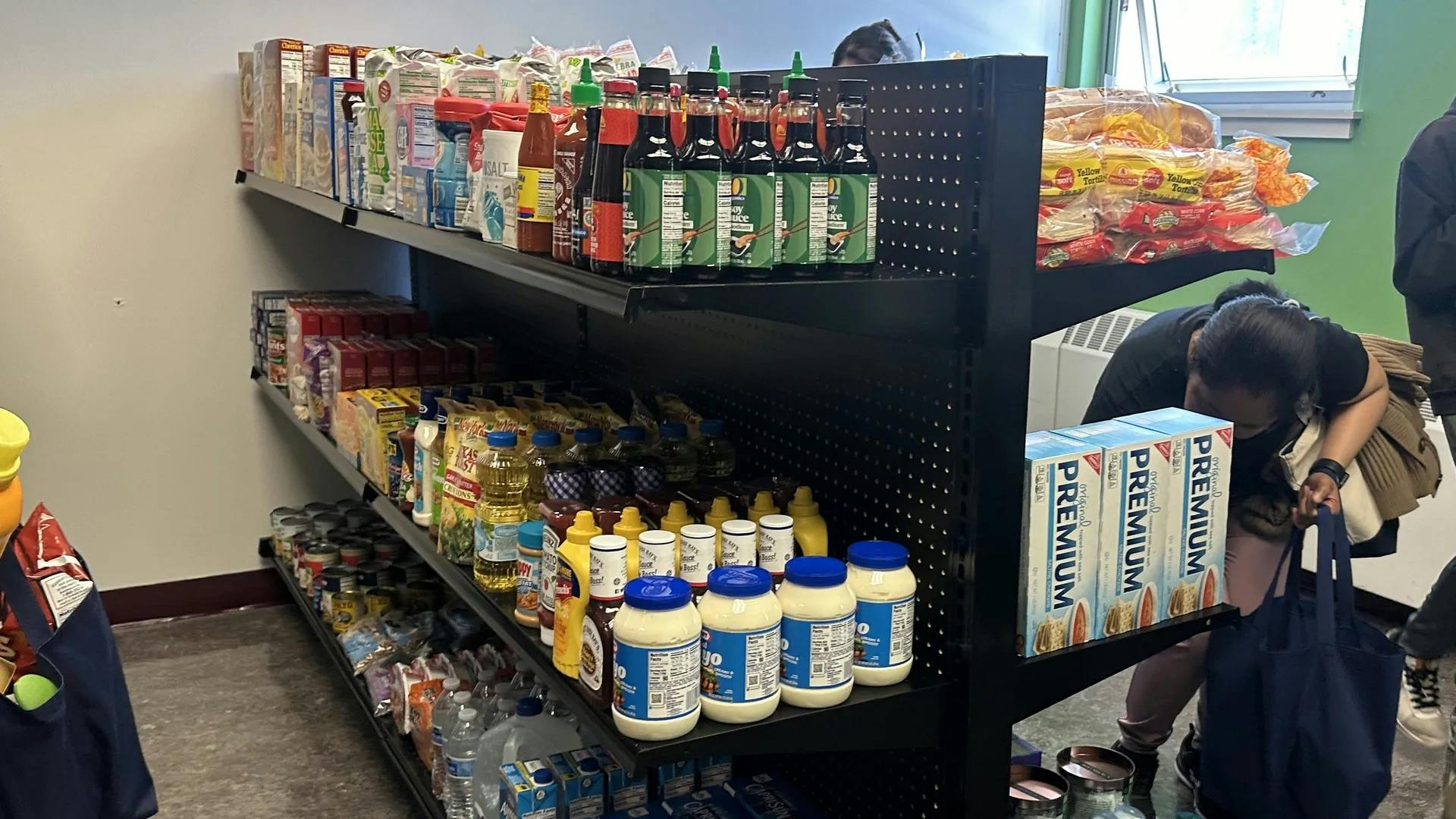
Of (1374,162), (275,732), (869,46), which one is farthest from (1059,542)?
(1374,162)

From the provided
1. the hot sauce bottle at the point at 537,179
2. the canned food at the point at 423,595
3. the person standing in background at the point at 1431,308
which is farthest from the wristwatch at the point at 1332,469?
the canned food at the point at 423,595

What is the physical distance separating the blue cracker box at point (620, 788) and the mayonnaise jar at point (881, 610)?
70 cm

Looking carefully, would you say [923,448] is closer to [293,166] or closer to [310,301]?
[293,166]

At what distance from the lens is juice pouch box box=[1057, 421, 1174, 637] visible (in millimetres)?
1851

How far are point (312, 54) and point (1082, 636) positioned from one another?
2.56 metres

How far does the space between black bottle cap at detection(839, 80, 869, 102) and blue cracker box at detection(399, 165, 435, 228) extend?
913mm

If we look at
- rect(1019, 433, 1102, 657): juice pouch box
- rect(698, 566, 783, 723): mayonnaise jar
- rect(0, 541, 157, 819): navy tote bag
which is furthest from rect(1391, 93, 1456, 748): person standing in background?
rect(0, 541, 157, 819): navy tote bag

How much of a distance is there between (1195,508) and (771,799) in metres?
0.89

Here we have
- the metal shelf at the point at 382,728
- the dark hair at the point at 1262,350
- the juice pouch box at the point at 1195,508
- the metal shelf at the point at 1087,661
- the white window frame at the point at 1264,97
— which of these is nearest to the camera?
the metal shelf at the point at 1087,661

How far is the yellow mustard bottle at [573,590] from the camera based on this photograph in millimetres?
1697

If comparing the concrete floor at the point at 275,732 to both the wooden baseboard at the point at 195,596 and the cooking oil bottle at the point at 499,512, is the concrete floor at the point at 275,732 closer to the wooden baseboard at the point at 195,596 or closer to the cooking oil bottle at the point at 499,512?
the wooden baseboard at the point at 195,596

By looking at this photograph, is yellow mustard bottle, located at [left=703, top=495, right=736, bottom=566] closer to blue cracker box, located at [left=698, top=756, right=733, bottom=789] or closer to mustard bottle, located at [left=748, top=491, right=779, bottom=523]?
mustard bottle, located at [left=748, top=491, right=779, bottom=523]

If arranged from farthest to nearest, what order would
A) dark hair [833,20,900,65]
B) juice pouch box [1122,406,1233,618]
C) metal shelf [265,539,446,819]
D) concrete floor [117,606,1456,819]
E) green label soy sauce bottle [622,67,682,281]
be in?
dark hair [833,20,900,65], concrete floor [117,606,1456,819], metal shelf [265,539,446,819], juice pouch box [1122,406,1233,618], green label soy sauce bottle [622,67,682,281]

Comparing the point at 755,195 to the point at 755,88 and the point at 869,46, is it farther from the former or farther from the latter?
the point at 869,46
